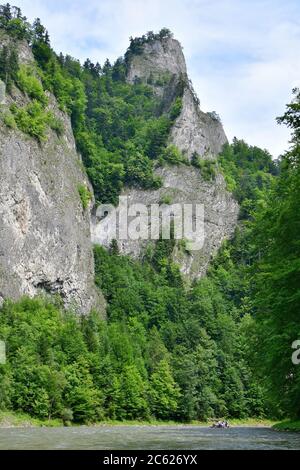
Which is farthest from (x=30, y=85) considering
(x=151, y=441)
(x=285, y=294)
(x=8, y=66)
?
(x=285, y=294)

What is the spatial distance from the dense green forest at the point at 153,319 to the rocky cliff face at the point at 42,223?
2930 millimetres

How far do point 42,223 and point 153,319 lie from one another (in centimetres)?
3305

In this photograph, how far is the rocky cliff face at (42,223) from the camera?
102500 millimetres

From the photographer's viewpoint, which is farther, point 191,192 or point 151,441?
point 191,192

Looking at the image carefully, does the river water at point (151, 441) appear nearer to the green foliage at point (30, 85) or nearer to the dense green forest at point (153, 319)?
the dense green forest at point (153, 319)

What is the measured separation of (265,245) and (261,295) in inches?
256

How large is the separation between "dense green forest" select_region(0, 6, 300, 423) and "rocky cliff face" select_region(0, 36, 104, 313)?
293cm

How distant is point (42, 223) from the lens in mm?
110500

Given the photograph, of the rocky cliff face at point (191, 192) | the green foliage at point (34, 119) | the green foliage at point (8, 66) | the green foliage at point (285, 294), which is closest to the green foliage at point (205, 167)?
the rocky cliff face at point (191, 192)

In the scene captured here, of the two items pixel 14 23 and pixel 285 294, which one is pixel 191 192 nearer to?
pixel 14 23

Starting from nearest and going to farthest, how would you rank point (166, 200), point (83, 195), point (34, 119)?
point (34, 119) → point (83, 195) → point (166, 200)
